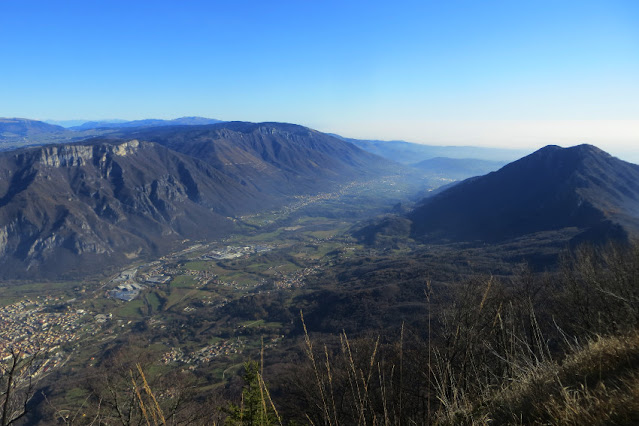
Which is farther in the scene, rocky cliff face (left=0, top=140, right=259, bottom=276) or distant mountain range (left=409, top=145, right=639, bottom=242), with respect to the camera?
rocky cliff face (left=0, top=140, right=259, bottom=276)

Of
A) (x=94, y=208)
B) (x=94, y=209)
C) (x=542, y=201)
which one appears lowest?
(x=94, y=209)

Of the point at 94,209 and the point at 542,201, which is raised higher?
the point at 542,201

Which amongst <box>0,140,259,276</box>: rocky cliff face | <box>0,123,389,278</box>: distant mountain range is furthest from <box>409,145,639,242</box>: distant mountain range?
<box>0,140,259,276</box>: rocky cliff face

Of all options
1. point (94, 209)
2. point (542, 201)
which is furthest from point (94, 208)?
point (542, 201)

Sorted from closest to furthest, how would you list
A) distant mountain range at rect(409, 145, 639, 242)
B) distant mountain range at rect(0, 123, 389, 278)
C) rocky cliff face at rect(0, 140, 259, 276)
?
distant mountain range at rect(409, 145, 639, 242)
distant mountain range at rect(0, 123, 389, 278)
rocky cliff face at rect(0, 140, 259, 276)

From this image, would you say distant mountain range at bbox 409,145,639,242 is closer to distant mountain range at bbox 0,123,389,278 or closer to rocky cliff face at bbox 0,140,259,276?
distant mountain range at bbox 0,123,389,278

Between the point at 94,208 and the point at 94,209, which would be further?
the point at 94,208

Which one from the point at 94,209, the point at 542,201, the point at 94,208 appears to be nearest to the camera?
the point at 542,201

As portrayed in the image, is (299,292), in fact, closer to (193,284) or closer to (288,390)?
(193,284)

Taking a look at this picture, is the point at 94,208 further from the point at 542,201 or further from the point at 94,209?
the point at 542,201

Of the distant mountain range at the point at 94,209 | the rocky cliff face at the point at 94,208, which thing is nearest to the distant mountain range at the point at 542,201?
the distant mountain range at the point at 94,209
